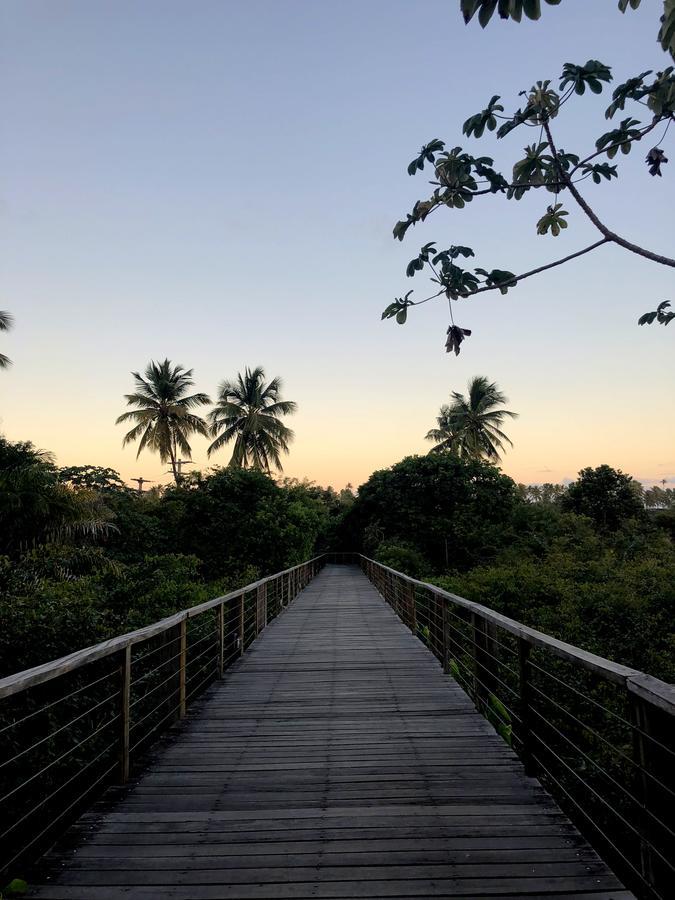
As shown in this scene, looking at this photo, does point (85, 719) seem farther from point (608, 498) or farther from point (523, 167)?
point (608, 498)

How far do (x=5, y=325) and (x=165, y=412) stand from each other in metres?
8.49

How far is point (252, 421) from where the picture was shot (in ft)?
100

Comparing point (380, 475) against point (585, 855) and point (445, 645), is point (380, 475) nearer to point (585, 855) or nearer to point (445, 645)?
point (445, 645)

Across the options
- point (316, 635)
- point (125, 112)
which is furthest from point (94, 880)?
point (125, 112)

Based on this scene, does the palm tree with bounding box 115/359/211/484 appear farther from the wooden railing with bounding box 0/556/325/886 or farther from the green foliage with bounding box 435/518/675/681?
the wooden railing with bounding box 0/556/325/886

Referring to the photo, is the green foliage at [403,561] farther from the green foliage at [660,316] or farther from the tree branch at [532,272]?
the tree branch at [532,272]

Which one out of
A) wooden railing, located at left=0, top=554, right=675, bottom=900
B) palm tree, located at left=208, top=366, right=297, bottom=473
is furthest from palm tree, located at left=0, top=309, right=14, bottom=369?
wooden railing, located at left=0, top=554, right=675, bottom=900

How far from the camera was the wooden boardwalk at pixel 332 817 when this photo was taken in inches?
80.9

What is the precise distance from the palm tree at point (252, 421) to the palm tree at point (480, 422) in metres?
12.2

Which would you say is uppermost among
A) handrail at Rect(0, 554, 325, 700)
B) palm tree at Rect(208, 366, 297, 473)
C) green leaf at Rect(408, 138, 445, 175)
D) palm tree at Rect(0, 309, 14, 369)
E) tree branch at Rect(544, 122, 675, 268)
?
Result: palm tree at Rect(0, 309, 14, 369)

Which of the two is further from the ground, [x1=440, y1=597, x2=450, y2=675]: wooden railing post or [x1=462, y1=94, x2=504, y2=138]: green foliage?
[x1=462, y1=94, x2=504, y2=138]: green foliage

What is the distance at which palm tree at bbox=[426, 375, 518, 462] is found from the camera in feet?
120

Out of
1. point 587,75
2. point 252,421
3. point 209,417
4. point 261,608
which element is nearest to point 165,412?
point 209,417

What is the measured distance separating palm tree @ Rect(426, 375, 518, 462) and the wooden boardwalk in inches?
1299
